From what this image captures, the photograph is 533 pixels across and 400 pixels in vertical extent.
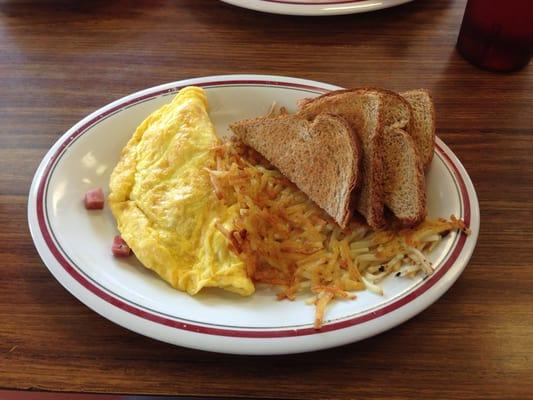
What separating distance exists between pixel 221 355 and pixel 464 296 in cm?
64

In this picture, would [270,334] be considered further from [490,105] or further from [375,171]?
[490,105]

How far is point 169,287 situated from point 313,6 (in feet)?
4.77

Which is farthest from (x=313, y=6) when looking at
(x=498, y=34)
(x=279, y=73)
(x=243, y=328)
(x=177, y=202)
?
(x=243, y=328)

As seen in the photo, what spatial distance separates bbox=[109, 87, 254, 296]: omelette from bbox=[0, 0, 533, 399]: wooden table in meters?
0.20

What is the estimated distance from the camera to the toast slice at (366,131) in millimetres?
1483

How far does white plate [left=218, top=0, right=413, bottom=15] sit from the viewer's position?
7.63ft

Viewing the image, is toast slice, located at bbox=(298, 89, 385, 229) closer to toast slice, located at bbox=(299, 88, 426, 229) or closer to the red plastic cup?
toast slice, located at bbox=(299, 88, 426, 229)

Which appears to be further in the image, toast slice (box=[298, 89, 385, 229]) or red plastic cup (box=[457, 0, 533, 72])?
red plastic cup (box=[457, 0, 533, 72])

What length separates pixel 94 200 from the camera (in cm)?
160

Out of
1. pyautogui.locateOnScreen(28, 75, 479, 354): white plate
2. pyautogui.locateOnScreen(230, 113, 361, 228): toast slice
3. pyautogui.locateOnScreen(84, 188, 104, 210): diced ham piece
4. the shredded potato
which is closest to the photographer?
pyautogui.locateOnScreen(28, 75, 479, 354): white plate

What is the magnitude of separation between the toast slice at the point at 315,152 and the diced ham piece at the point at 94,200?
17.9 inches

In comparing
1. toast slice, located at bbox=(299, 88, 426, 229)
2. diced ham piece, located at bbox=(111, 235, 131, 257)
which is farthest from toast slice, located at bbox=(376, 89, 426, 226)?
diced ham piece, located at bbox=(111, 235, 131, 257)

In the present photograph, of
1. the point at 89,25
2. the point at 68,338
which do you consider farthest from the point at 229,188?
the point at 89,25

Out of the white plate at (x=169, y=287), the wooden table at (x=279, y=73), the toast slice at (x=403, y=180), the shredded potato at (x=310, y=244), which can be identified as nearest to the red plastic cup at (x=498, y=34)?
the wooden table at (x=279, y=73)
